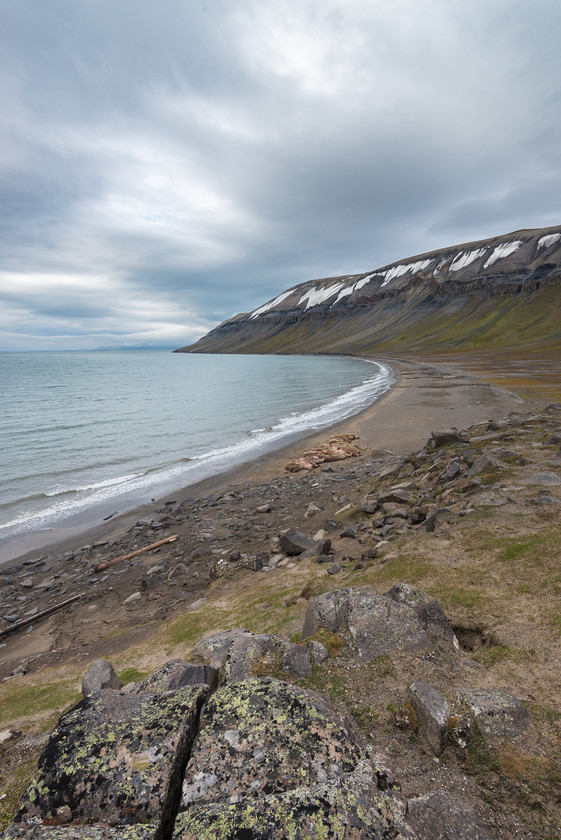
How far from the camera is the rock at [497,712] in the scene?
3717 mm

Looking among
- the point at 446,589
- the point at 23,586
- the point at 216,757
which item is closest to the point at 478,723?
the point at 216,757

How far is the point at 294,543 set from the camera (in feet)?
39.6

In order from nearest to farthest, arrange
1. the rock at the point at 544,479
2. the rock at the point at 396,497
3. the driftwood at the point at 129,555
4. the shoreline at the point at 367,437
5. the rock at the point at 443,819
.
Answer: the rock at the point at 443,819
the rock at the point at 544,479
the rock at the point at 396,497
the driftwood at the point at 129,555
the shoreline at the point at 367,437

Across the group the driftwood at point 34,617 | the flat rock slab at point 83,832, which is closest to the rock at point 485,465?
the flat rock slab at point 83,832

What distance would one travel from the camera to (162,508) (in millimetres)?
19250

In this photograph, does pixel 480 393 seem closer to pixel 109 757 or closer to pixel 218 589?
pixel 218 589

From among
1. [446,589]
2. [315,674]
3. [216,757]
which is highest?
[216,757]

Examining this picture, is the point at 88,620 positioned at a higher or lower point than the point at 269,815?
lower

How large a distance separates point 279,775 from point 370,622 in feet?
8.60

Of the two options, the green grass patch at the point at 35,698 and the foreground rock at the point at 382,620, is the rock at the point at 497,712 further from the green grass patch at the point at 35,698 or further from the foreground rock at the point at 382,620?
the green grass patch at the point at 35,698

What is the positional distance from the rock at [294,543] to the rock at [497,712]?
775 cm

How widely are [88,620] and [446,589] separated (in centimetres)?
1040

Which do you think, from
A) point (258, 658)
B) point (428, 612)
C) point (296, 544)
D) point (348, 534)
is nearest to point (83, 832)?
point (258, 658)

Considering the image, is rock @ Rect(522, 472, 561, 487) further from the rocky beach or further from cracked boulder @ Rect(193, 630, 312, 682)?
cracked boulder @ Rect(193, 630, 312, 682)
